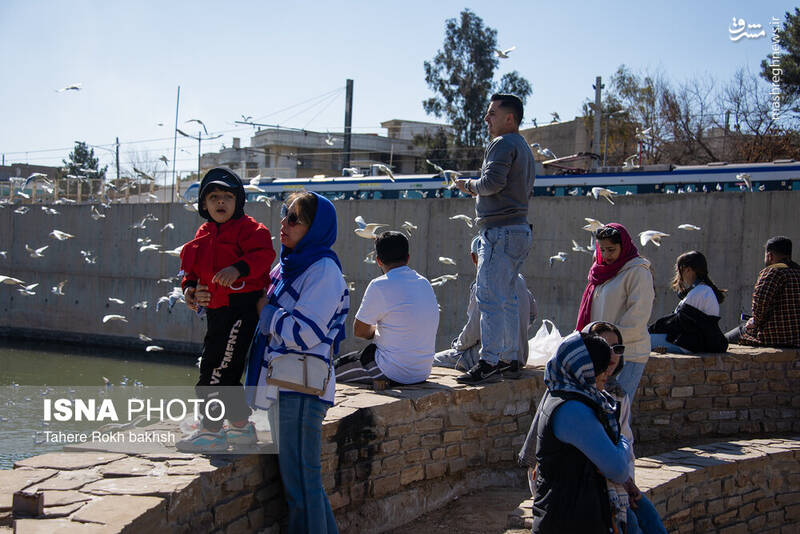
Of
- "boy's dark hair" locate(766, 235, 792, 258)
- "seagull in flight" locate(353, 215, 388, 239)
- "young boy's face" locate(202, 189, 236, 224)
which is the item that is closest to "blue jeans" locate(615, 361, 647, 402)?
"seagull in flight" locate(353, 215, 388, 239)

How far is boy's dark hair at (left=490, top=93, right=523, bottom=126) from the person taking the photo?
5004 millimetres

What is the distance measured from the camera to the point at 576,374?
2.96 meters

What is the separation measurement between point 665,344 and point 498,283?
287cm

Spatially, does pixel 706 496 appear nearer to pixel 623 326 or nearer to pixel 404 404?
pixel 623 326

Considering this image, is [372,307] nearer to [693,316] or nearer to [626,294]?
[626,294]

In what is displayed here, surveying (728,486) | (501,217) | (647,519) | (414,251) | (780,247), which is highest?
(501,217)

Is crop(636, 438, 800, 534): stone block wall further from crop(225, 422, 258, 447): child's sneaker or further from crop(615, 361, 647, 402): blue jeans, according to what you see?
crop(225, 422, 258, 447): child's sneaker

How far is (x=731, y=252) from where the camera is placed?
13.9 meters

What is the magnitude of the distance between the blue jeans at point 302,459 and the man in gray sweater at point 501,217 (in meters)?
2.12

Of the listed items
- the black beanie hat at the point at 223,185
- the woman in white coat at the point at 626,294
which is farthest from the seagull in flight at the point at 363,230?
the black beanie hat at the point at 223,185

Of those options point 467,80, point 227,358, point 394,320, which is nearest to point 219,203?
point 227,358

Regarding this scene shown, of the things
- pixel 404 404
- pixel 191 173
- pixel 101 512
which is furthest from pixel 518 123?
pixel 191 173

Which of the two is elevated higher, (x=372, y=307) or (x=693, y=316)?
(x=372, y=307)

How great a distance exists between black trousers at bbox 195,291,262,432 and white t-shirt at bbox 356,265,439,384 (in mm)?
1356
